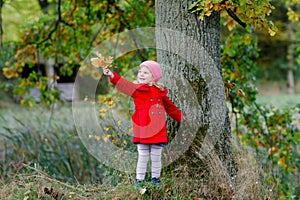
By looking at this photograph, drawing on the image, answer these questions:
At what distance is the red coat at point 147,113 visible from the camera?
269 centimetres

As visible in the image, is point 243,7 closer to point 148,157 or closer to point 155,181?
point 148,157

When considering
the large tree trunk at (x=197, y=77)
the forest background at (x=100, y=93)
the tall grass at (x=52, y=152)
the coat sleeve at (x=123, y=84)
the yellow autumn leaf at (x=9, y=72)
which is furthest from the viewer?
the yellow autumn leaf at (x=9, y=72)

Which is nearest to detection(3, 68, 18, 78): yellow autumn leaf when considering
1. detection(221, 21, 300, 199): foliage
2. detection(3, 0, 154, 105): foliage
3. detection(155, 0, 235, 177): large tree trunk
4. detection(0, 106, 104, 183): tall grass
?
detection(3, 0, 154, 105): foliage

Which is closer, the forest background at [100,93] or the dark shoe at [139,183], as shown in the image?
the dark shoe at [139,183]

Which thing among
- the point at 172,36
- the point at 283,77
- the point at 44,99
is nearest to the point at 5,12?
the point at 44,99

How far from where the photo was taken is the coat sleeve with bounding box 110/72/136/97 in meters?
2.63

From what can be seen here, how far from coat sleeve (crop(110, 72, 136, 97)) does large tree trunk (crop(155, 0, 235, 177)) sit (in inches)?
15.2

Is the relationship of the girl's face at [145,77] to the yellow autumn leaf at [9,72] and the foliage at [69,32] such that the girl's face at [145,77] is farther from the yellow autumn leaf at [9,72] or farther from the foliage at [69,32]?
the yellow autumn leaf at [9,72]

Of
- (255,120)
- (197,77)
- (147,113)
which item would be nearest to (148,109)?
(147,113)

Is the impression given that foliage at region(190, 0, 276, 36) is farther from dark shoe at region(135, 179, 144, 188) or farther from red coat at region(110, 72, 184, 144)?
dark shoe at region(135, 179, 144, 188)

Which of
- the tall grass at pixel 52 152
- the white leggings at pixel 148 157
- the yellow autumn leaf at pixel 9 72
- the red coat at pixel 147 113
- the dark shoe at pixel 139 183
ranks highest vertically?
the yellow autumn leaf at pixel 9 72

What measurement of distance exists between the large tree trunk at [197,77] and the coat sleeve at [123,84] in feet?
1.27

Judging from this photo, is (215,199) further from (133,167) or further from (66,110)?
(66,110)

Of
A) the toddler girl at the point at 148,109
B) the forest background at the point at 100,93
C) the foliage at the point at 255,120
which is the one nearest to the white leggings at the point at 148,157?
the toddler girl at the point at 148,109
